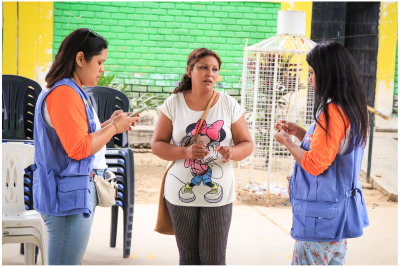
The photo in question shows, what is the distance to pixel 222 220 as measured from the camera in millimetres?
2094

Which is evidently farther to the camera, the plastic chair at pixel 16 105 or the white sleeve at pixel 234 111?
the plastic chair at pixel 16 105

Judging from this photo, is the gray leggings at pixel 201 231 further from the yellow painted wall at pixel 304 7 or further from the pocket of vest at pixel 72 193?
the yellow painted wall at pixel 304 7

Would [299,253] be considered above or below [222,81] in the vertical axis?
below

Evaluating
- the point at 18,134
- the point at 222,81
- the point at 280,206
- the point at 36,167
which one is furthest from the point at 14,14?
the point at 36,167

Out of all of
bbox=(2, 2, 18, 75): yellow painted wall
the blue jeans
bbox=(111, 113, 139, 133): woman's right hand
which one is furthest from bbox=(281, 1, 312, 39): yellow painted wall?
the blue jeans

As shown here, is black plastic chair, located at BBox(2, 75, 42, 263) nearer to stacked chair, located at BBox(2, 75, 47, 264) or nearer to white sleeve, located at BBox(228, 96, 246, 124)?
stacked chair, located at BBox(2, 75, 47, 264)

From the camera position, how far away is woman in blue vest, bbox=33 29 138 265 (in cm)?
169

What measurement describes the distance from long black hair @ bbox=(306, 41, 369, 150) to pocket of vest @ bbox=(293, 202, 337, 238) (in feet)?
1.08

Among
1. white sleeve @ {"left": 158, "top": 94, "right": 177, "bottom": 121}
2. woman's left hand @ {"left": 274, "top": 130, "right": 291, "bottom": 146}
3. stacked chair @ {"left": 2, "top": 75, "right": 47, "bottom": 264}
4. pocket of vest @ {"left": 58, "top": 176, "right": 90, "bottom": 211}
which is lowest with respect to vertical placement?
stacked chair @ {"left": 2, "top": 75, "right": 47, "bottom": 264}

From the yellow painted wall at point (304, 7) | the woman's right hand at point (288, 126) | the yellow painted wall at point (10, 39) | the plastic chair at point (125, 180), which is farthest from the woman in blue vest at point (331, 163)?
the yellow painted wall at point (10, 39)

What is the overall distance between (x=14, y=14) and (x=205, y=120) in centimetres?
713

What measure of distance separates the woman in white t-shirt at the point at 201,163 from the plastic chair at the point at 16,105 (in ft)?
5.36

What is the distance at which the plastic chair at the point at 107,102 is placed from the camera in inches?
132

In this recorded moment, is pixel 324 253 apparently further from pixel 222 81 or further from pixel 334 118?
pixel 222 81
